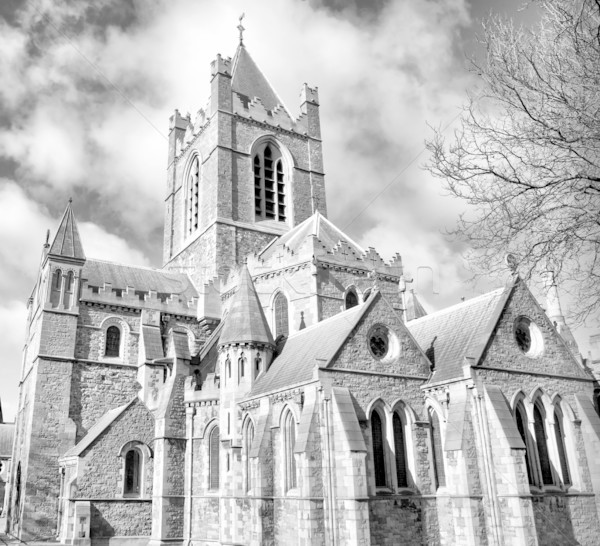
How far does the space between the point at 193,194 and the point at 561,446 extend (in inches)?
1147

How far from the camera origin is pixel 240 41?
45.9m

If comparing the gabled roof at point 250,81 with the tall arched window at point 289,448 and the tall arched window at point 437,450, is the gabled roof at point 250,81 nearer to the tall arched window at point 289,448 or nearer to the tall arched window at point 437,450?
the tall arched window at point 289,448

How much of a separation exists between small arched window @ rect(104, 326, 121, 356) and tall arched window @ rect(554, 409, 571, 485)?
2133 centimetres

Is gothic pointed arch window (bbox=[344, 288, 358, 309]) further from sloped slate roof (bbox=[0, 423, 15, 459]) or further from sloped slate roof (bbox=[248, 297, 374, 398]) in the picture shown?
sloped slate roof (bbox=[0, 423, 15, 459])

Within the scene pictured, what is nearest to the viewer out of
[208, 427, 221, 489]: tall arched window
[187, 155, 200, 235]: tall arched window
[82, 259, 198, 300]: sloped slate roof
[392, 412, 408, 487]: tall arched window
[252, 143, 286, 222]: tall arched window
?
[392, 412, 408, 487]: tall arched window

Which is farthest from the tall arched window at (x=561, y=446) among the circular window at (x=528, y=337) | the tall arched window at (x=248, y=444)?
the tall arched window at (x=248, y=444)

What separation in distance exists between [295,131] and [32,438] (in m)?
26.5

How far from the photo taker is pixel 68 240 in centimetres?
3067

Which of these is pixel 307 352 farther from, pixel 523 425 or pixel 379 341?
pixel 523 425

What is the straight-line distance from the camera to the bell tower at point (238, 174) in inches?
1430

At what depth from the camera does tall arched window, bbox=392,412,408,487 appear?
19.2 m

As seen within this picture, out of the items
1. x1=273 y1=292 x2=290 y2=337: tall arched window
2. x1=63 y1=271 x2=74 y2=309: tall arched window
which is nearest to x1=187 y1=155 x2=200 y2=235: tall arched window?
x1=63 y1=271 x2=74 y2=309: tall arched window

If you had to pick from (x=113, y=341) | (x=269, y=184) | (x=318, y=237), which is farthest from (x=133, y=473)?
(x=269, y=184)

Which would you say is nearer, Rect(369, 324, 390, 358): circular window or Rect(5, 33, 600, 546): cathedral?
Rect(5, 33, 600, 546): cathedral
